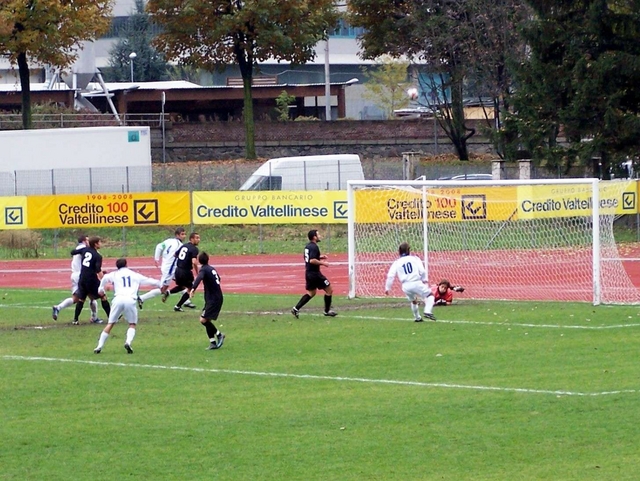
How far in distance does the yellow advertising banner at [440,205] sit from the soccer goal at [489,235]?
0.09 feet

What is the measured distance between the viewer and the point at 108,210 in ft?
128

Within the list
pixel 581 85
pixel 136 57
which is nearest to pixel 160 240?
pixel 581 85

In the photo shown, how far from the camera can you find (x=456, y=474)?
988cm

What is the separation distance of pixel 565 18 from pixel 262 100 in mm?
35082

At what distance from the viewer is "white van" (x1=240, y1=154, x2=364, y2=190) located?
1763 inches

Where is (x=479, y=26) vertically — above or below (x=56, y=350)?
above

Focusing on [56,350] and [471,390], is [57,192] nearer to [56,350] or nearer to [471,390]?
[56,350]

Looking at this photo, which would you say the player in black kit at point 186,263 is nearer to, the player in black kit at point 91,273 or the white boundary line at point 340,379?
the player in black kit at point 91,273

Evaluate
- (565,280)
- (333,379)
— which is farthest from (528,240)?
(333,379)

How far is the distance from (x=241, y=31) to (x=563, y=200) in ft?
95.6

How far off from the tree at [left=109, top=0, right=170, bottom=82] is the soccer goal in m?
59.5

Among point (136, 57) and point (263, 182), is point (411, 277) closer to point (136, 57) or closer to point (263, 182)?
point (263, 182)

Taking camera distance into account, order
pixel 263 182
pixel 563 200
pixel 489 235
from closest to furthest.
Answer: pixel 563 200
pixel 489 235
pixel 263 182

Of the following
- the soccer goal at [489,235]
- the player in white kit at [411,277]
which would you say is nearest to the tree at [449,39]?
the soccer goal at [489,235]
